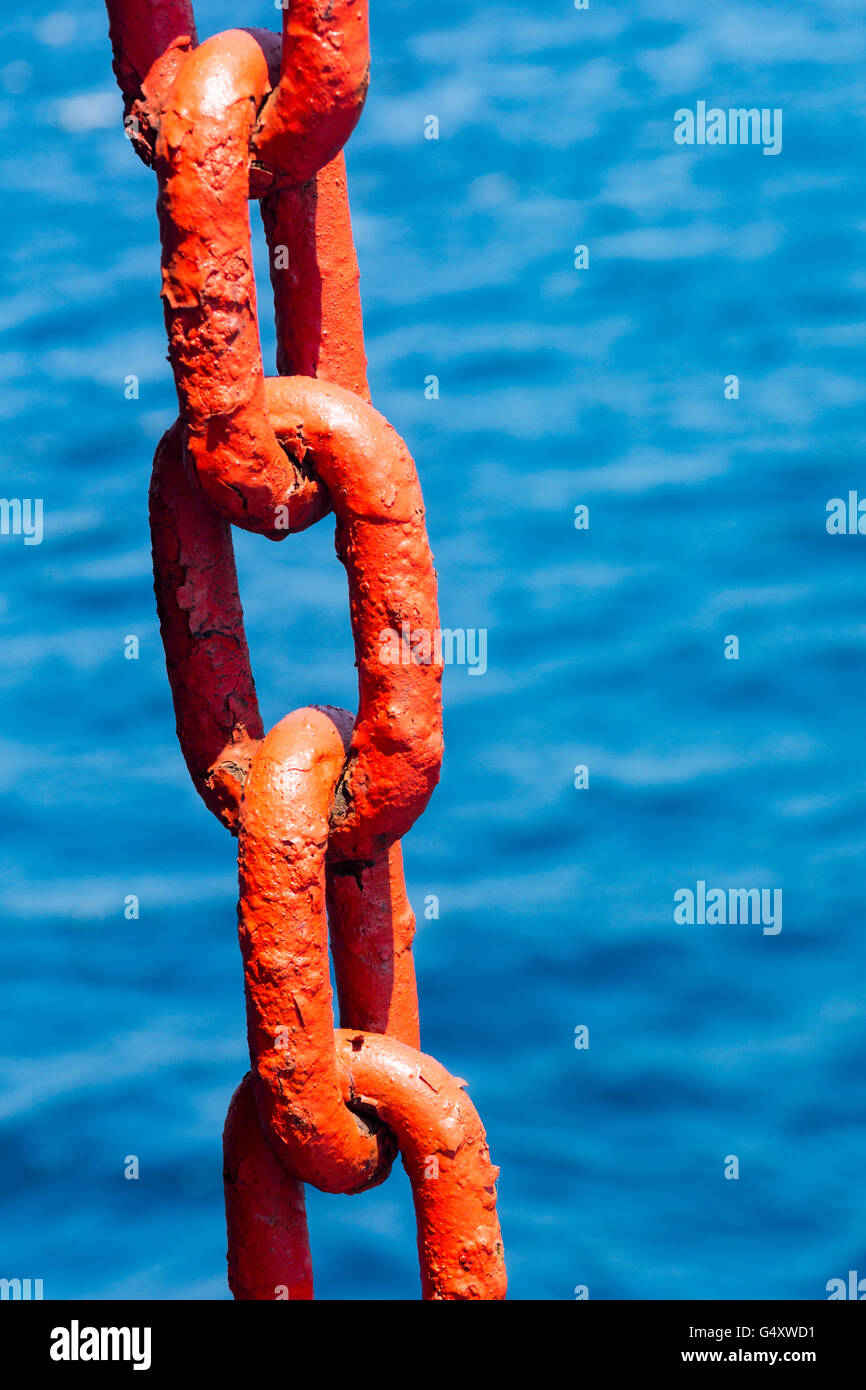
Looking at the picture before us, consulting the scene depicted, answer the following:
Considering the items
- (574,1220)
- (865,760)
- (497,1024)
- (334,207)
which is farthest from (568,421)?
(334,207)

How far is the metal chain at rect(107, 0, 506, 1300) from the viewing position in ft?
4.30

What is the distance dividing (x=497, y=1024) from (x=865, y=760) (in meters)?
0.84

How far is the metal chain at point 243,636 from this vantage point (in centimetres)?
131

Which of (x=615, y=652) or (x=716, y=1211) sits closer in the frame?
(x=716, y=1211)

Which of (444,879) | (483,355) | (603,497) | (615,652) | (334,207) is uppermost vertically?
(483,355)

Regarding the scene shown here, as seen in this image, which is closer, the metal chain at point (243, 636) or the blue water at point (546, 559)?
the metal chain at point (243, 636)

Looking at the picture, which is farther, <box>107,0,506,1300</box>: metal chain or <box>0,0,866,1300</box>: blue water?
<box>0,0,866,1300</box>: blue water

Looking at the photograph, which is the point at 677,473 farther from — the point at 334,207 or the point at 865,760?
the point at 334,207

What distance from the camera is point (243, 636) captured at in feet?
4.95

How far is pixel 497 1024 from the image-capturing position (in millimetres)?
3582

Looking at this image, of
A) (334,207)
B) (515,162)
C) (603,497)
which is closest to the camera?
(334,207)

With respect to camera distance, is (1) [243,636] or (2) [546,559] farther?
(2) [546,559]

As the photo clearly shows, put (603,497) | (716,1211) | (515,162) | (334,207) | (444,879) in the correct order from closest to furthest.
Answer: (334,207), (716,1211), (444,879), (603,497), (515,162)

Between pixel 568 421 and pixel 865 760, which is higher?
pixel 568 421
